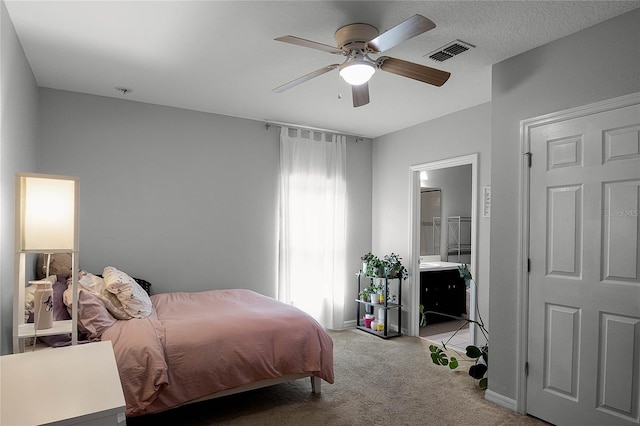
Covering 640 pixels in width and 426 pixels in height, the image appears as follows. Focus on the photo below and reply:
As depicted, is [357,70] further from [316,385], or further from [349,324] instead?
[349,324]

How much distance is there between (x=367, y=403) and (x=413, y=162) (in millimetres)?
2924

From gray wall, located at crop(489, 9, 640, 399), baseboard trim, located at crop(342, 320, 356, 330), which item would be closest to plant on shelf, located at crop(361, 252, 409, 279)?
baseboard trim, located at crop(342, 320, 356, 330)

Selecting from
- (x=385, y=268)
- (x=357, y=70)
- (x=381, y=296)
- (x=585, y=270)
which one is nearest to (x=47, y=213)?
(x=357, y=70)

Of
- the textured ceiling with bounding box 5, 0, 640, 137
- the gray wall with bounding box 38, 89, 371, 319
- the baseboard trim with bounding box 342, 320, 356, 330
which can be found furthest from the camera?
the baseboard trim with bounding box 342, 320, 356, 330

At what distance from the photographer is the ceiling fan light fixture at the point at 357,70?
7.72 ft

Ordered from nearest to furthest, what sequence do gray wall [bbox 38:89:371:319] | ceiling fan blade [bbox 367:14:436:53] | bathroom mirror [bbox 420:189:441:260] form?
1. ceiling fan blade [bbox 367:14:436:53]
2. gray wall [bbox 38:89:371:319]
3. bathroom mirror [bbox 420:189:441:260]

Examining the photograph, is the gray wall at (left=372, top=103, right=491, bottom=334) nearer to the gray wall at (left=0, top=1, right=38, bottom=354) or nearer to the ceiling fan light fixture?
the ceiling fan light fixture

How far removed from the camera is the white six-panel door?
7.65 ft

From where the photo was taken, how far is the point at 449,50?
9.22 ft

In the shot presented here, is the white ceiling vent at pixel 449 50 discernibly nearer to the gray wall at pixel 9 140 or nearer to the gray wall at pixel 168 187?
the gray wall at pixel 168 187

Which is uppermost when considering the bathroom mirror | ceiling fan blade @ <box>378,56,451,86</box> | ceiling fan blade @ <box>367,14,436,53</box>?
ceiling fan blade @ <box>367,14,436,53</box>

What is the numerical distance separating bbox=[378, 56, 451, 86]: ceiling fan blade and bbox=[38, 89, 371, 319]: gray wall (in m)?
2.59

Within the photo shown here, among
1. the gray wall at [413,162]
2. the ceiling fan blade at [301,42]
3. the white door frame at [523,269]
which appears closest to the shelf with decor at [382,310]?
the gray wall at [413,162]

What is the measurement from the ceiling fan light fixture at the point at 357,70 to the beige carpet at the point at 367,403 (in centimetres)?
231
